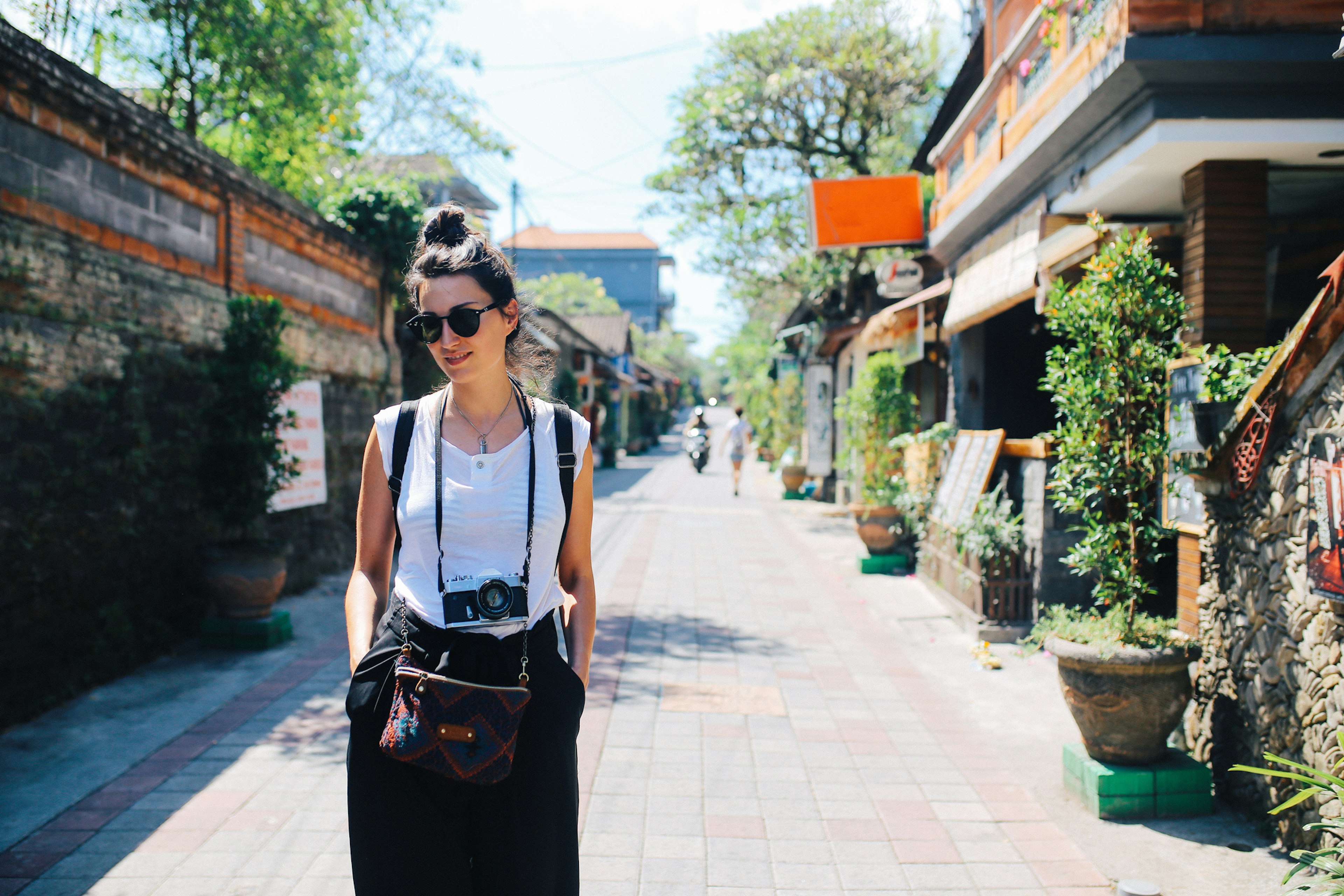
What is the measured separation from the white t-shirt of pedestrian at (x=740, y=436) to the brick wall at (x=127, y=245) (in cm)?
1182

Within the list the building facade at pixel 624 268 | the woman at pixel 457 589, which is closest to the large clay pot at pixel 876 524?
the woman at pixel 457 589

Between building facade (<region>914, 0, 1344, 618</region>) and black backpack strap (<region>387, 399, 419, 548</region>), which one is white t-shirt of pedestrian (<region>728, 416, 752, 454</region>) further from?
black backpack strap (<region>387, 399, 419, 548</region>)

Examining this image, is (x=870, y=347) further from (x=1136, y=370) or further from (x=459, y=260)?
(x=459, y=260)

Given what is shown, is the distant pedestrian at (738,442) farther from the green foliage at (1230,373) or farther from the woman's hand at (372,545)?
the woman's hand at (372,545)

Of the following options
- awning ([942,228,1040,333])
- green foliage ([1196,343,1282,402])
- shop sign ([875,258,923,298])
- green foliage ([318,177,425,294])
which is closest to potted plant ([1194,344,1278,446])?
green foliage ([1196,343,1282,402])

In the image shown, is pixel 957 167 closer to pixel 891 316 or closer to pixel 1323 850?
pixel 891 316

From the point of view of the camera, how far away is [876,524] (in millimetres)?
9695

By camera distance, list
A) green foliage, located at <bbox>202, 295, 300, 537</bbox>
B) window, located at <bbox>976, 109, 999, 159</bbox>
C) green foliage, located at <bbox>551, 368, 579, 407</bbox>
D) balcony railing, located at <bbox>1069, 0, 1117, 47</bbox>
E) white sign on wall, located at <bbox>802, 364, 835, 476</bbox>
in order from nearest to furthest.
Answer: balcony railing, located at <bbox>1069, 0, 1117, 47</bbox> → green foliage, located at <bbox>202, 295, 300, 537</bbox> → window, located at <bbox>976, 109, 999, 159</bbox> → white sign on wall, located at <bbox>802, 364, 835, 476</bbox> → green foliage, located at <bbox>551, 368, 579, 407</bbox>

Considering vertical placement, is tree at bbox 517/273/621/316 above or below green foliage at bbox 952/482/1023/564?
above

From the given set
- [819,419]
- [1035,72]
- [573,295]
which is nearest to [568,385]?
[819,419]

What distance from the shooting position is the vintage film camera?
1.88 metres

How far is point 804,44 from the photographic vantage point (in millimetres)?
13477

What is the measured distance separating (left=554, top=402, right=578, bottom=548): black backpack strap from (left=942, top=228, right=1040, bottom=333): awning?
5.75 m

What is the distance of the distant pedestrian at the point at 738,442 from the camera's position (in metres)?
19.6
